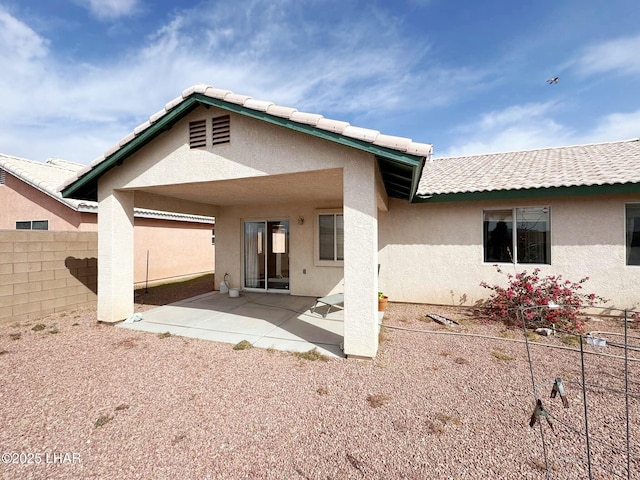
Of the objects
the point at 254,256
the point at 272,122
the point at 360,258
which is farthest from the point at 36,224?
the point at 360,258

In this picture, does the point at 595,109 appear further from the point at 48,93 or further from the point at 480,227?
the point at 48,93

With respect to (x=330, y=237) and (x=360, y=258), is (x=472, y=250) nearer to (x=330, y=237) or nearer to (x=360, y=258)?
(x=330, y=237)

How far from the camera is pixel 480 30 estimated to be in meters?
9.09

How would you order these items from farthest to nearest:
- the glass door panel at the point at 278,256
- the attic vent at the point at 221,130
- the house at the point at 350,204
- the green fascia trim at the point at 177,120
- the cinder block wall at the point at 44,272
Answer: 1. the glass door panel at the point at 278,256
2. the cinder block wall at the point at 44,272
3. the attic vent at the point at 221,130
4. the house at the point at 350,204
5. the green fascia trim at the point at 177,120

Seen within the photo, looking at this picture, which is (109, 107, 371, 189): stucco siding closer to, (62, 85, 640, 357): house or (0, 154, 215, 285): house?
(62, 85, 640, 357): house

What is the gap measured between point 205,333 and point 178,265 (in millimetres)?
11201

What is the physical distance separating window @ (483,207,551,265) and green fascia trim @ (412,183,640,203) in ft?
2.25

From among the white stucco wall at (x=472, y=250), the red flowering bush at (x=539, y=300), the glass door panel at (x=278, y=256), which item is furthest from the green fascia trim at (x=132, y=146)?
the red flowering bush at (x=539, y=300)

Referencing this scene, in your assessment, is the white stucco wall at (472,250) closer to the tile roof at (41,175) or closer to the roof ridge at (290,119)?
the roof ridge at (290,119)

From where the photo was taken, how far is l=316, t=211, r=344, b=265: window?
10562 mm

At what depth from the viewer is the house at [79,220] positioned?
40.3 ft

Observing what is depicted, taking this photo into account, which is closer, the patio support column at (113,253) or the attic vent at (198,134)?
the attic vent at (198,134)

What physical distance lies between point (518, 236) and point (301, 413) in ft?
27.8

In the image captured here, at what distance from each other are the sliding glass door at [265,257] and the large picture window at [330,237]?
1670mm
